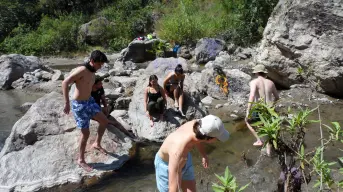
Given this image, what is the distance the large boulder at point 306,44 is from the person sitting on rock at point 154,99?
11.4 feet

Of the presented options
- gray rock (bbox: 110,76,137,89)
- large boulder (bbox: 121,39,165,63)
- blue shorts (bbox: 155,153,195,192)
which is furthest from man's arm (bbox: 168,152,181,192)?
large boulder (bbox: 121,39,165,63)

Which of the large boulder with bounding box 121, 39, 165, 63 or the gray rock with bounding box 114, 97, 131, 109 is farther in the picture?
the large boulder with bounding box 121, 39, 165, 63

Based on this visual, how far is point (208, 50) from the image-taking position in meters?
14.7

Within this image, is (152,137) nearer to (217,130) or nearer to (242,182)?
(242,182)

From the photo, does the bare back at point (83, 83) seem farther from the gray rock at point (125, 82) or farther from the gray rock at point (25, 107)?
the gray rock at point (25, 107)

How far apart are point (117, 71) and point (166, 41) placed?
14.8 ft

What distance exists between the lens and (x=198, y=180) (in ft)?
16.2

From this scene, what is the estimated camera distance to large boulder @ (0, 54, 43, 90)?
1366 centimetres

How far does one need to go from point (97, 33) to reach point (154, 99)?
16199mm

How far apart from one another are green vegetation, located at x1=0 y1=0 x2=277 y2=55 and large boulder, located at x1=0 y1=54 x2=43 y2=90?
20.3 ft

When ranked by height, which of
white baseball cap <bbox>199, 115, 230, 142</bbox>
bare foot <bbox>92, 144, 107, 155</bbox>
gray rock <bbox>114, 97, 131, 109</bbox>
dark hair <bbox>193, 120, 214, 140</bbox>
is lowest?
gray rock <bbox>114, 97, 131, 109</bbox>

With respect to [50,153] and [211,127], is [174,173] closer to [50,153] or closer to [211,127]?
[211,127]

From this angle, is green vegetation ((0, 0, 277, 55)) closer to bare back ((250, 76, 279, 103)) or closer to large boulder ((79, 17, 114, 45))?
large boulder ((79, 17, 114, 45))

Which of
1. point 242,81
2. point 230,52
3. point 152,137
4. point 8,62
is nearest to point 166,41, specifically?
point 230,52
